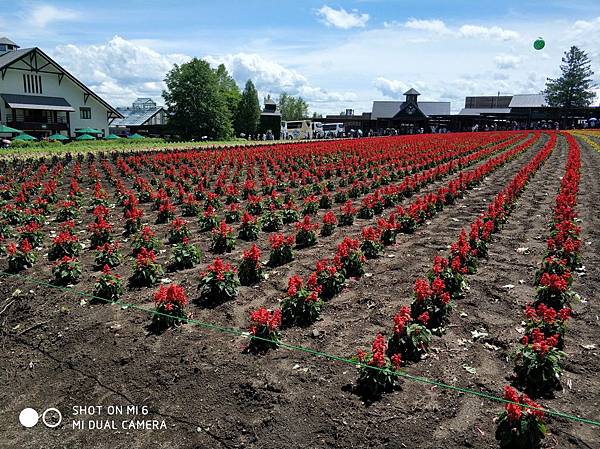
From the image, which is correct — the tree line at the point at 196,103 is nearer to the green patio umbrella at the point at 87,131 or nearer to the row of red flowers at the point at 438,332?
the green patio umbrella at the point at 87,131

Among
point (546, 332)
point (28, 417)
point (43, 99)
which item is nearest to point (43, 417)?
point (28, 417)

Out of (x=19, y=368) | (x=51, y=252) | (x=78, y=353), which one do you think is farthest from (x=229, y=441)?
(x=51, y=252)

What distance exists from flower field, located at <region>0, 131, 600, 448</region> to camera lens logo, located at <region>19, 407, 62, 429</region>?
13 centimetres

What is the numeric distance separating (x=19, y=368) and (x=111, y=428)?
1890mm

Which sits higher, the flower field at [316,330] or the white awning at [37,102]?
the white awning at [37,102]

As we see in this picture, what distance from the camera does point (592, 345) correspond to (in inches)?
218

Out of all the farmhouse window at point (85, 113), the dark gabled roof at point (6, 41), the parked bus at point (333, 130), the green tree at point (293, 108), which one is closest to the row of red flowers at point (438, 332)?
the farmhouse window at point (85, 113)

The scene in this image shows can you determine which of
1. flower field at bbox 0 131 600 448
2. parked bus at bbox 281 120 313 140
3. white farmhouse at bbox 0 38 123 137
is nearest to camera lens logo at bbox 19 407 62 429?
flower field at bbox 0 131 600 448

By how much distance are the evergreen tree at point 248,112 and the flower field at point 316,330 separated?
63223 millimetres

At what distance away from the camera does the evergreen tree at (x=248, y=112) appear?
72.6 metres

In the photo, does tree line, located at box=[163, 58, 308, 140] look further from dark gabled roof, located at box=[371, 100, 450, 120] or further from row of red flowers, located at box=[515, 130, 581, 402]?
row of red flowers, located at box=[515, 130, 581, 402]

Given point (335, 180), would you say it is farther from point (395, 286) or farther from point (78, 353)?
point (78, 353)

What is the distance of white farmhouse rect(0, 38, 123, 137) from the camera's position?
49.2 meters

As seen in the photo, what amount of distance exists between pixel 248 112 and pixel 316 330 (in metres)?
69.5
